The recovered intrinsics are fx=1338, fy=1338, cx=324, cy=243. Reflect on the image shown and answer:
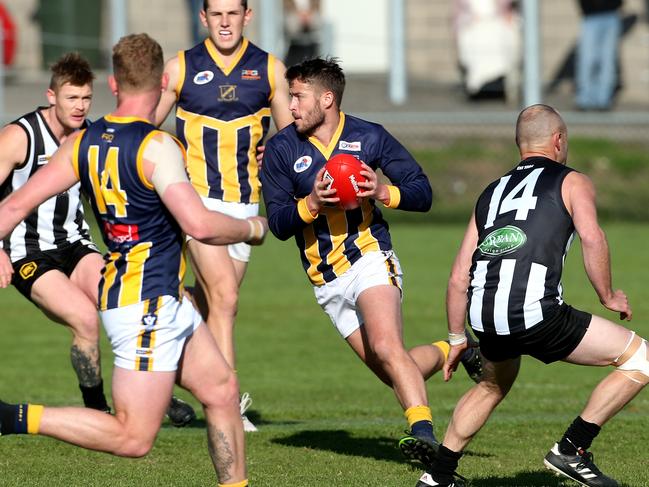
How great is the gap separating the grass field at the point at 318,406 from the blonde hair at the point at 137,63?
2.23 metres

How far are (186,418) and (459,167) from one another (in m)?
13.5

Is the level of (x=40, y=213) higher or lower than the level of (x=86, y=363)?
higher

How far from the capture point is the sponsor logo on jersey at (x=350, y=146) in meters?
7.42

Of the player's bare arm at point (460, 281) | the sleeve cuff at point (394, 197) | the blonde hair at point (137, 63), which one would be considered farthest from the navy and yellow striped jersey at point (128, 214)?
the sleeve cuff at point (394, 197)

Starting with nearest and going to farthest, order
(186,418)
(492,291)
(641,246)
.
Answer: (492,291)
(186,418)
(641,246)

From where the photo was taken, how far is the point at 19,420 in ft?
19.0

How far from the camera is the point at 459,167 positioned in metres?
21.5

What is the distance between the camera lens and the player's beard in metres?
7.32

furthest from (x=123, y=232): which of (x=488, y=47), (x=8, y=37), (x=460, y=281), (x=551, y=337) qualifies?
(x=8, y=37)

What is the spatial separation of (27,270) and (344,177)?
2404 millimetres

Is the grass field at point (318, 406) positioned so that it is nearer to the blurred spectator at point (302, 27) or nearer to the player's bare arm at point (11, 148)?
the player's bare arm at point (11, 148)

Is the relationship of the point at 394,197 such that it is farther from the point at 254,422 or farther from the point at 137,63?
the point at 254,422

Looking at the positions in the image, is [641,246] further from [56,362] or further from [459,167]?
[56,362]

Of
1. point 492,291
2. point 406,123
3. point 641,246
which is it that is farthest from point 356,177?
point 406,123
